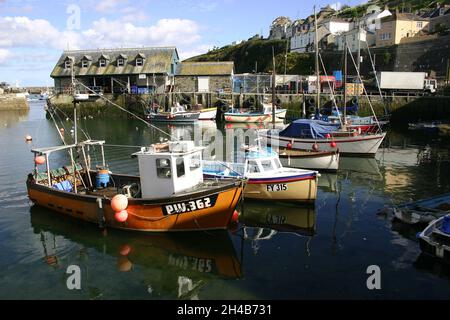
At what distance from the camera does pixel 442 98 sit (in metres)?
50.6

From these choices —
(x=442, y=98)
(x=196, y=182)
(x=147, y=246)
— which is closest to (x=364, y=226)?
(x=196, y=182)

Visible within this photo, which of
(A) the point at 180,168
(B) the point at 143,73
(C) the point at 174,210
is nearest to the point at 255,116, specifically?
(B) the point at 143,73

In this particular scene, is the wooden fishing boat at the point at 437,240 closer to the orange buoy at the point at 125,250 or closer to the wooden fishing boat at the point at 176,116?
the orange buoy at the point at 125,250

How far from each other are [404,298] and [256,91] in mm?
58776

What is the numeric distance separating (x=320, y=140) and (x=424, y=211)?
14939mm

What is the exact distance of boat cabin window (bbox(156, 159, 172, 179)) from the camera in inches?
587

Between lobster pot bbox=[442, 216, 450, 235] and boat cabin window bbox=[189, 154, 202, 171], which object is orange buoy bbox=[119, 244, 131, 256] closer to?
boat cabin window bbox=[189, 154, 202, 171]

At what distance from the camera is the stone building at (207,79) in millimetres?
68125

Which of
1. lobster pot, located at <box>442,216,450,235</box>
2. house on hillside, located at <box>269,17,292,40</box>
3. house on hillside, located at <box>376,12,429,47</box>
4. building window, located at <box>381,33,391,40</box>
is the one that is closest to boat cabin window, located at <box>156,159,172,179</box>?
lobster pot, located at <box>442,216,450,235</box>

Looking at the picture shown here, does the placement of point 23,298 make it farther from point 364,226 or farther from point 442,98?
point 442,98

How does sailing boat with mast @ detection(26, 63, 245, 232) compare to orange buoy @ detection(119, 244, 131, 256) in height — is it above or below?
above

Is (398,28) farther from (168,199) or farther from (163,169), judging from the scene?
(168,199)

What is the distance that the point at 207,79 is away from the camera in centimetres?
6862

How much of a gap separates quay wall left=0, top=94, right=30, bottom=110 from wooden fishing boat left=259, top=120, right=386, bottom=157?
73.6 metres
